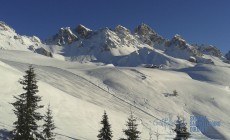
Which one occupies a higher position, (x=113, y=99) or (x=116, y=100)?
(x=113, y=99)

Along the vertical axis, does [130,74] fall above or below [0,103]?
above

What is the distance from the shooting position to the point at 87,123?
156ft

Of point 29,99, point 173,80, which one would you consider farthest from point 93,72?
point 29,99

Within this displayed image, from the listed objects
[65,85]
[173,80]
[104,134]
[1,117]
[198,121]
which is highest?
[173,80]

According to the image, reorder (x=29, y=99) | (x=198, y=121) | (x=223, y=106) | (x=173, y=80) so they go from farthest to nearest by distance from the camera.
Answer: (x=173, y=80)
(x=223, y=106)
(x=198, y=121)
(x=29, y=99)

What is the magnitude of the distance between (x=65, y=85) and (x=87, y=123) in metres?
28.2

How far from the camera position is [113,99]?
74.5m

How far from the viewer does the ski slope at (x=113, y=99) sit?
44.4m

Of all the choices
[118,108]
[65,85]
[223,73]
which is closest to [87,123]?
[118,108]

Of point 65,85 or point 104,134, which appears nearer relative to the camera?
point 104,134

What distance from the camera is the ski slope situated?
1748 inches

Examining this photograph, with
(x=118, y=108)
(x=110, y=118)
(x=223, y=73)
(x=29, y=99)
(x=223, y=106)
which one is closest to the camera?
(x=29, y=99)

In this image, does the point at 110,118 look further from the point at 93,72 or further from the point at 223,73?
the point at 223,73

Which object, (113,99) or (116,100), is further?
(113,99)
